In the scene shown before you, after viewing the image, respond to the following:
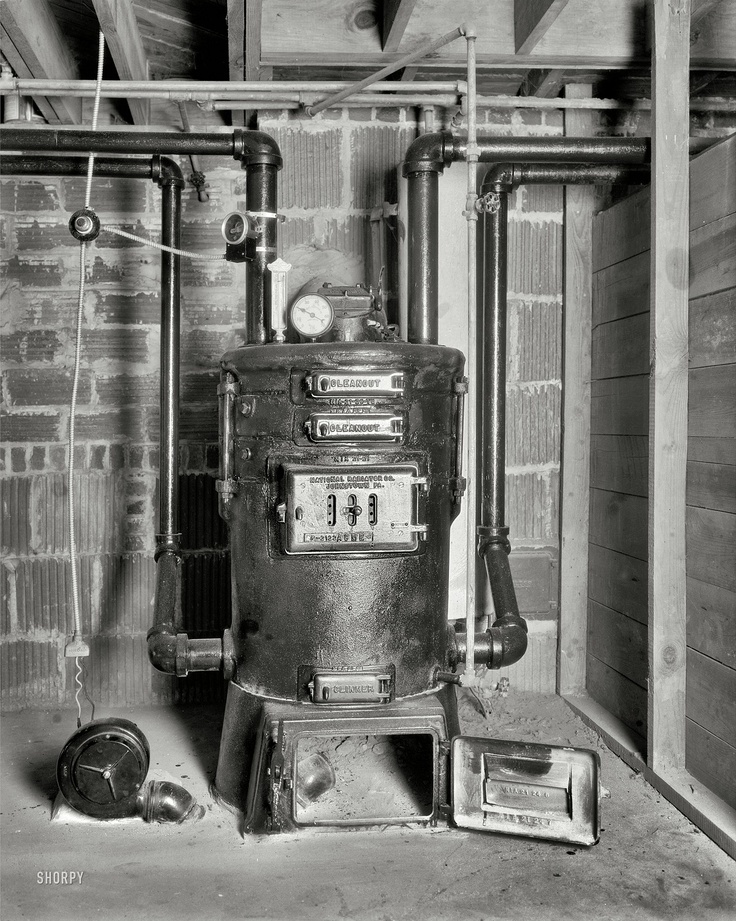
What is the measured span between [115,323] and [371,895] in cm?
190

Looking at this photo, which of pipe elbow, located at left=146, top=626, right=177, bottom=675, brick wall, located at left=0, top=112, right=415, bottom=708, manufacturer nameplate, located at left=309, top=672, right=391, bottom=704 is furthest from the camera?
brick wall, located at left=0, top=112, right=415, bottom=708

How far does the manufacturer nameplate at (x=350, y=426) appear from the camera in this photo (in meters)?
1.89

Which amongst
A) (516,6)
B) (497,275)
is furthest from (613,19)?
(497,275)

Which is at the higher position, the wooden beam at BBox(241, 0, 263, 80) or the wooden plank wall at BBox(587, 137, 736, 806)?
the wooden beam at BBox(241, 0, 263, 80)

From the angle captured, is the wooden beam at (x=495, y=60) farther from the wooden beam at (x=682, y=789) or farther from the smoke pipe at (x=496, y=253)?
the wooden beam at (x=682, y=789)

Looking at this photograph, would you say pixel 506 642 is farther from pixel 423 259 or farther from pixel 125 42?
pixel 125 42

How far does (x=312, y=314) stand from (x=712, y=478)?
1059mm

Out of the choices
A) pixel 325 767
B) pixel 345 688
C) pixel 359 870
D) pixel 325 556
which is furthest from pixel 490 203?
pixel 359 870

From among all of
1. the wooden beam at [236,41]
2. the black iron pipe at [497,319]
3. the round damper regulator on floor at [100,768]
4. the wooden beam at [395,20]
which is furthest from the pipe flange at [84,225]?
the round damper regulator on floor at [100,768]

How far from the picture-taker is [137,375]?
2.66 metres

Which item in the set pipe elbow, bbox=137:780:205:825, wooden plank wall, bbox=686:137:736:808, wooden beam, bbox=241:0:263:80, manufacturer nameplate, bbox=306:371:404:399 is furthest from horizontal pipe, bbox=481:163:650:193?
pipe elbow, bbox=137:780:205:825

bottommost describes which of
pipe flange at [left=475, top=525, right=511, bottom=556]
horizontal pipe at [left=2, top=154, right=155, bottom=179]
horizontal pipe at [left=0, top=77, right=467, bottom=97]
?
pipe flange at [left=475, top=525, right=511, bottom=556]

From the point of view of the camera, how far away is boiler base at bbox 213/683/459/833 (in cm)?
191

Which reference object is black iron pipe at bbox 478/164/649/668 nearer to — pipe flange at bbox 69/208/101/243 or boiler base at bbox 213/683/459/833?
boiler base at bbox 213/683/459/833
